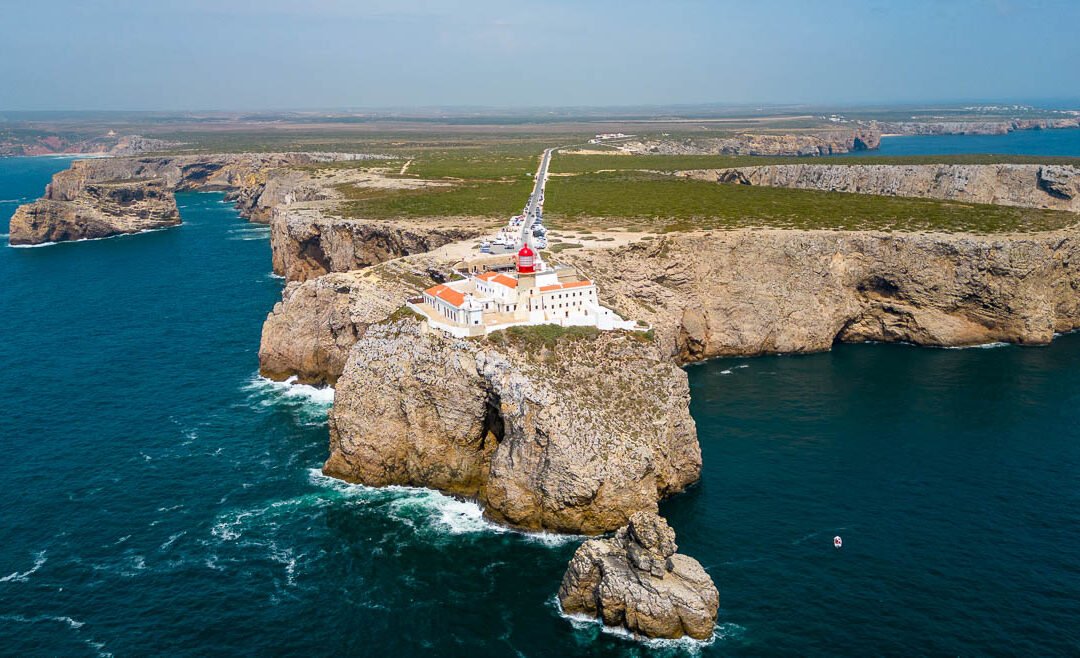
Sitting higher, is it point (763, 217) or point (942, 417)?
point (763, 217)

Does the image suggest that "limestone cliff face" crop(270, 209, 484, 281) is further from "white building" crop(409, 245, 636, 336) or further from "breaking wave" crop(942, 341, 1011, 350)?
"breaking wave" crop(942, 341, 1011, 350)

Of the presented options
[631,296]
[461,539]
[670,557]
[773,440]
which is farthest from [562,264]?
[670,557]

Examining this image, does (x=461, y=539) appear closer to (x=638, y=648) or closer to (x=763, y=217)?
(x=638, y=648)

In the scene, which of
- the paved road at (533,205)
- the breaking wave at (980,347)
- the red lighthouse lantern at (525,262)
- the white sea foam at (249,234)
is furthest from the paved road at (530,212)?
the white sea foam at (249,234)

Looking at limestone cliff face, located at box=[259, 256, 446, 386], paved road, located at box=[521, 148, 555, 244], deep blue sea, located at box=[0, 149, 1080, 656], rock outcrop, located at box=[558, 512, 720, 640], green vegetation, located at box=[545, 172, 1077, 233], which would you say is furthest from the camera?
green vegetation, located at box=[545, 172, 1077, 233]

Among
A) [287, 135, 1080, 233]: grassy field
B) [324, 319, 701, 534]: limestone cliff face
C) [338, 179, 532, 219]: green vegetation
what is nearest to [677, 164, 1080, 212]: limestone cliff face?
[287, 135, 1080, 233]: grassy field

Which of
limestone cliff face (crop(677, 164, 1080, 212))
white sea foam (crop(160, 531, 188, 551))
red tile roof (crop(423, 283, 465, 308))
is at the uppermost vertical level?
limestone cliff face (crop(677, 164, 1080, 212))

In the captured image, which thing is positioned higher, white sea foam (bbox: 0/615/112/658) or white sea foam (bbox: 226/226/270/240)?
white sea foam (bbox: 226/226/270/240)

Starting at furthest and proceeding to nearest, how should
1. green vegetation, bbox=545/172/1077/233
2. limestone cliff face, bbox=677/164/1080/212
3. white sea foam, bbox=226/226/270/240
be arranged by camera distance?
1. white sea foam, bbox=226/226/270/240
2. limestone cliff face, bbox=677/164/1080/212
3. green vegetation, bbox=545/172/1077/233
